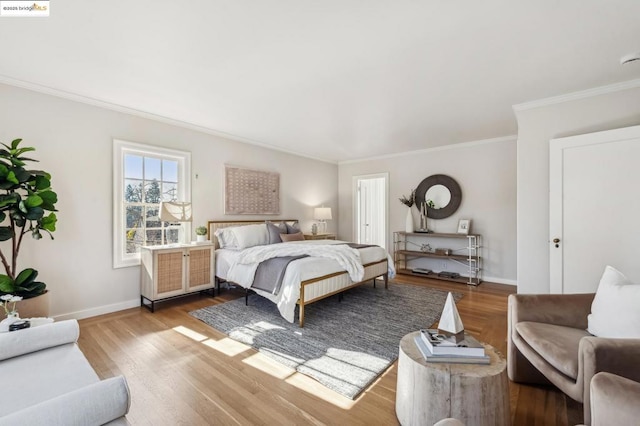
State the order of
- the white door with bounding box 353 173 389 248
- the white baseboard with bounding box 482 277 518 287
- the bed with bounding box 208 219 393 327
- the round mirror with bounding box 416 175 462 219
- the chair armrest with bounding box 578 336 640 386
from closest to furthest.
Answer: the chair armrest with bounding box 578 336 640 386, the bed with bounding box 208 219 393 327, the white baseboard with bounding box 482 277 518 287, the round mirror with bounding box 416 175 462 219, the white door with bounding box 353 173 389 248

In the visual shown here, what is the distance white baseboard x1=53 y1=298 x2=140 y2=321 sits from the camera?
122 inches

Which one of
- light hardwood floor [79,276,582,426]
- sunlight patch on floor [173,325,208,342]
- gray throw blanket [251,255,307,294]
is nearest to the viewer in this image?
light hardwood floor [79,276,582,426]

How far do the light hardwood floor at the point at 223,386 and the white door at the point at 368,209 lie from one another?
3771mm

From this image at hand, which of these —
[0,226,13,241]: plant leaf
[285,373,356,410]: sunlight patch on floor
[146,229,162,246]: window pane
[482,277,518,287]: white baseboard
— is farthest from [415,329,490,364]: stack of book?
[482,277,518,287]: white baseboard

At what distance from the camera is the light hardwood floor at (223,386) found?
1.67 m

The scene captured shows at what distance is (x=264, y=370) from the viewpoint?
85.8 inches

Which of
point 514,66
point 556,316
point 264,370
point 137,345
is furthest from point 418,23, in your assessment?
point 137,345

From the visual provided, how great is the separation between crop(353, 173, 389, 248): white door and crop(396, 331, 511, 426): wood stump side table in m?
5.18

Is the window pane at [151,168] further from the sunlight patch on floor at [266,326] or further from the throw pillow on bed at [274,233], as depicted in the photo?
the sunlight patch on floor at [266,326]

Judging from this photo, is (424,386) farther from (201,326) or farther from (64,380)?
(201,326)

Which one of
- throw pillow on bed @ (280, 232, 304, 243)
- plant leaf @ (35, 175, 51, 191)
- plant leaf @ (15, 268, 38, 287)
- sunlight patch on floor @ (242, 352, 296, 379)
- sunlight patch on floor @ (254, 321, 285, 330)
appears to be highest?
plant leaf @ (35, 175, 51, 191)

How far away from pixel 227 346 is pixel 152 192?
247cm

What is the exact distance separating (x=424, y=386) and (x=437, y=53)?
7.78 ft

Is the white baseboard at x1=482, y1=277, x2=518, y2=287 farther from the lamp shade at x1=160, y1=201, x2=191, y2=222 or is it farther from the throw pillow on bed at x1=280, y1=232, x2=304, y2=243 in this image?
the lamp shade at x1=160, y1=201, x2=191, y2=222
